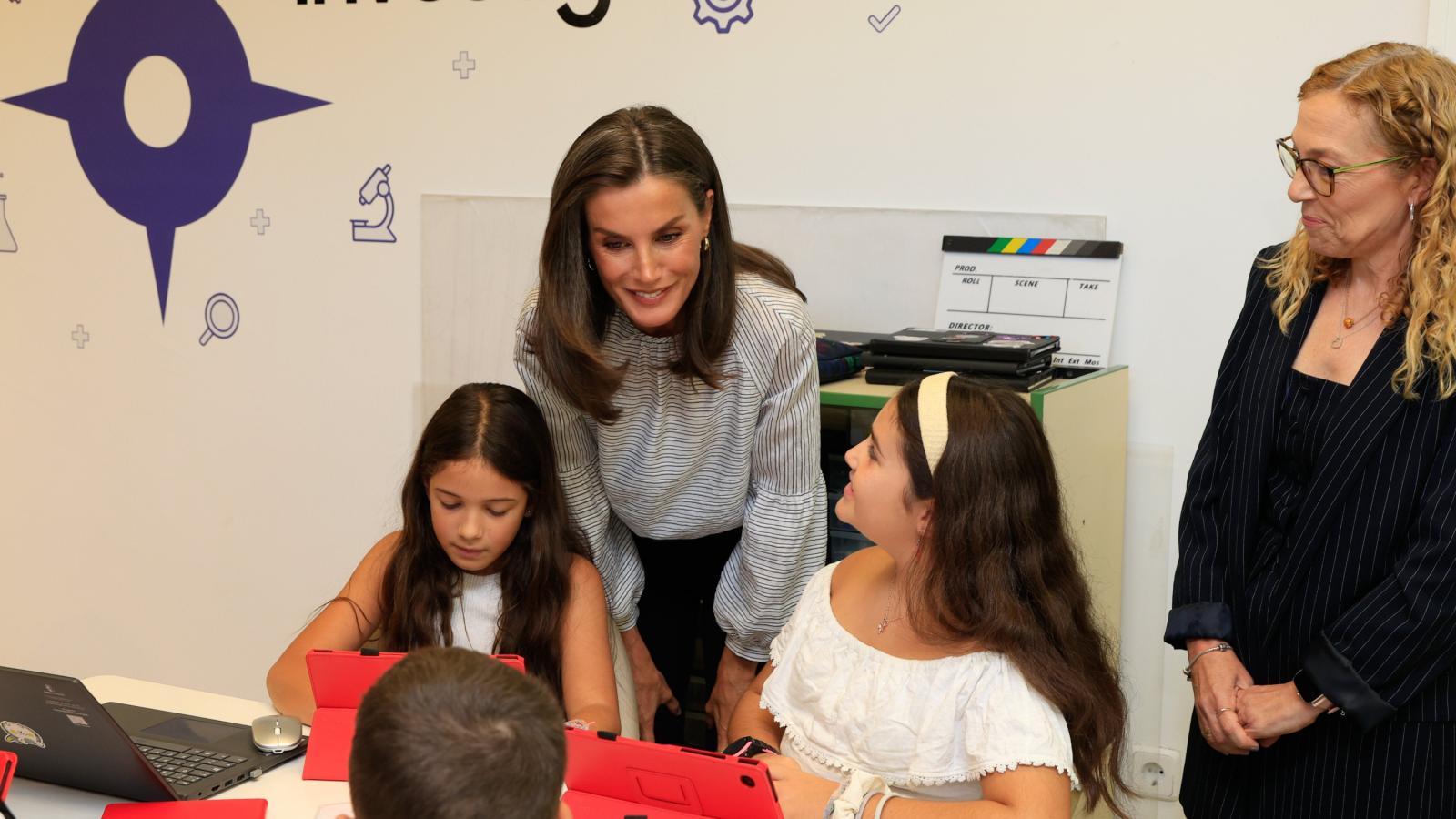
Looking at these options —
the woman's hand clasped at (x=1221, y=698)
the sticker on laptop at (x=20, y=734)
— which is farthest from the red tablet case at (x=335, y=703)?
the woman's hand clasped at (x=1221, y=698)

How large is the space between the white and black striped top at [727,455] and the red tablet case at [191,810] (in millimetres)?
668

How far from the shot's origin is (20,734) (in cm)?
145

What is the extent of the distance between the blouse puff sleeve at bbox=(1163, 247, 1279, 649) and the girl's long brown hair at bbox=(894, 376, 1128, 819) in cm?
27

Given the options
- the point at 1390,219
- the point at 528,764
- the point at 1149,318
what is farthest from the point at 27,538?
the point at 1390,219

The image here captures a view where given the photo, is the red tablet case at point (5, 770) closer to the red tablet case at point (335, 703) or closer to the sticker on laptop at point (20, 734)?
the sticker on laptop at point (20, 734)

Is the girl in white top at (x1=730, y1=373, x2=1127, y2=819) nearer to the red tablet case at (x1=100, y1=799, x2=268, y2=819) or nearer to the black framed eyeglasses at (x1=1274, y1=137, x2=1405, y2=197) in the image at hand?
the black framed eyeglasses at (x1=1274, y1=137, x2=1405, y2=197)

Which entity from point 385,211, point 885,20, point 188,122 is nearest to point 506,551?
point 885,20

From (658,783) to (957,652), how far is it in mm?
380

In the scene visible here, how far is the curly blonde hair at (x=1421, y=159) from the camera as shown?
1527 mm

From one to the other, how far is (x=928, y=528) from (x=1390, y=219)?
0.68 m

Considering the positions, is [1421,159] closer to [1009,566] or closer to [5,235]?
[1009,566]

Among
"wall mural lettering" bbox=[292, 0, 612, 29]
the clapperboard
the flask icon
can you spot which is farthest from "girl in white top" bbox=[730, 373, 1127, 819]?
the flask icon

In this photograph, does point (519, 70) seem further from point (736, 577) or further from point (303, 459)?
point (736, 577)

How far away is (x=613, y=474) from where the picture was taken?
1936mm
